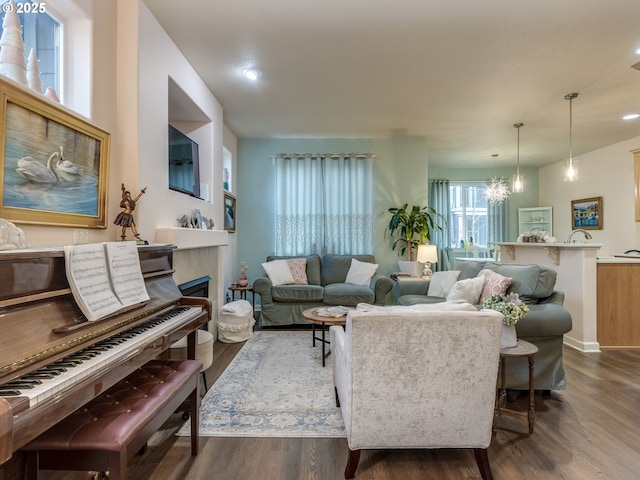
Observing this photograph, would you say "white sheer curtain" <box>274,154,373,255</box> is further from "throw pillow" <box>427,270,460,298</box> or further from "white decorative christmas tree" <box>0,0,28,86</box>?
"white decorative christmas tree" <box>0,0,28,86</box>

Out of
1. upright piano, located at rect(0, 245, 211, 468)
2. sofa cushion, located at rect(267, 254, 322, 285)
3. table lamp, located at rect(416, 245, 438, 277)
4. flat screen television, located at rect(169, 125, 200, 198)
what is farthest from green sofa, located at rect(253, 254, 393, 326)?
upright piano, located at rect(0, 245, 211, 468)

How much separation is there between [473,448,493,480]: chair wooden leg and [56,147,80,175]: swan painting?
2555mm

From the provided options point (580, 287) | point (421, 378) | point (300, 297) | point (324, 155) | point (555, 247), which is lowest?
point (300, 297)

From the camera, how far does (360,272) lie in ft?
15.1

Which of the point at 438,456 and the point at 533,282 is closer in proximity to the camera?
the point at 438,456

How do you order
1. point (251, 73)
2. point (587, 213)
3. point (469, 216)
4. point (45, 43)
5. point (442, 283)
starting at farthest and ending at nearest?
point (469, 216)
point (587, 213)
point (442, 283)
point (251, 73)
point (45, 43)

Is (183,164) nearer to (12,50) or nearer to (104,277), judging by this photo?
(12,50)

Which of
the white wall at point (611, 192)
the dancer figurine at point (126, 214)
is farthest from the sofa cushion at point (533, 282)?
the white wall at point (611, 192)

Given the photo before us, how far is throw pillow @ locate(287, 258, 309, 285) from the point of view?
4.52 m

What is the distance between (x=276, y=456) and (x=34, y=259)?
5.00 feet

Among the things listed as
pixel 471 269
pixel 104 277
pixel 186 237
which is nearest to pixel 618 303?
pixel 471 269

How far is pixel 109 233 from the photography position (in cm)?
198

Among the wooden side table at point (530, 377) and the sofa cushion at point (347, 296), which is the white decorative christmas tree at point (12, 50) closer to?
the wooden side table at point (530, 377)

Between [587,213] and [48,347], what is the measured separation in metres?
7.59
